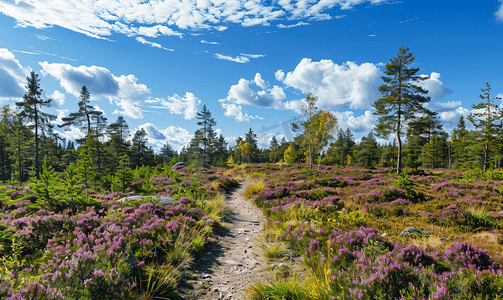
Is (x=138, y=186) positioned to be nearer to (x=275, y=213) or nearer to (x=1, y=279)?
(x=275, y=213)

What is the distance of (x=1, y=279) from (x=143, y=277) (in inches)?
69.3

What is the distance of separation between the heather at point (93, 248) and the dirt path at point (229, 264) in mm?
390

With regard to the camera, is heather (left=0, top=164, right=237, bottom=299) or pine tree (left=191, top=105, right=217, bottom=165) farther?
pine tree (left=191, top=105, right=217, bottom=165)

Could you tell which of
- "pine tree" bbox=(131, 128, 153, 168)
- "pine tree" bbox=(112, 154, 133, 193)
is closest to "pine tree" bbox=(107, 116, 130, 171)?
"pine tree" bbox=(131, 128, 153, 168)

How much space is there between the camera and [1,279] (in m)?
2.51

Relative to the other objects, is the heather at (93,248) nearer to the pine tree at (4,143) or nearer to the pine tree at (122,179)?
the pine tree at (122,179)

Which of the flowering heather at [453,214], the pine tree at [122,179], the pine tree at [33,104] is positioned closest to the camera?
the flowering heather at [453,214]

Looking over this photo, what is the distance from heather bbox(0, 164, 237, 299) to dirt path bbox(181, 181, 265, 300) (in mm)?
390

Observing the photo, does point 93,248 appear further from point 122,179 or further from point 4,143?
point 4,143

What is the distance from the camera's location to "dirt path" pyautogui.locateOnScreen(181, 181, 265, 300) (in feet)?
13.3

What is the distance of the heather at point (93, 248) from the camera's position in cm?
273

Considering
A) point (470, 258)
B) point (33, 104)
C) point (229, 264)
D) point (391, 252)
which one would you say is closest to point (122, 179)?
point (229, 264)

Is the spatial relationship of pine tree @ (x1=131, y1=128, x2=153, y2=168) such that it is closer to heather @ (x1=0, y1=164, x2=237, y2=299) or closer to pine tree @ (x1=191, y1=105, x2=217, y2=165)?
pine tree @ (x1=191, y1=105, x2=217, y2=165)

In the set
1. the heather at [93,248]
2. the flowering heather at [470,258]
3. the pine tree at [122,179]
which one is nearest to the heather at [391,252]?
A: the flowering heather at [470,258]
